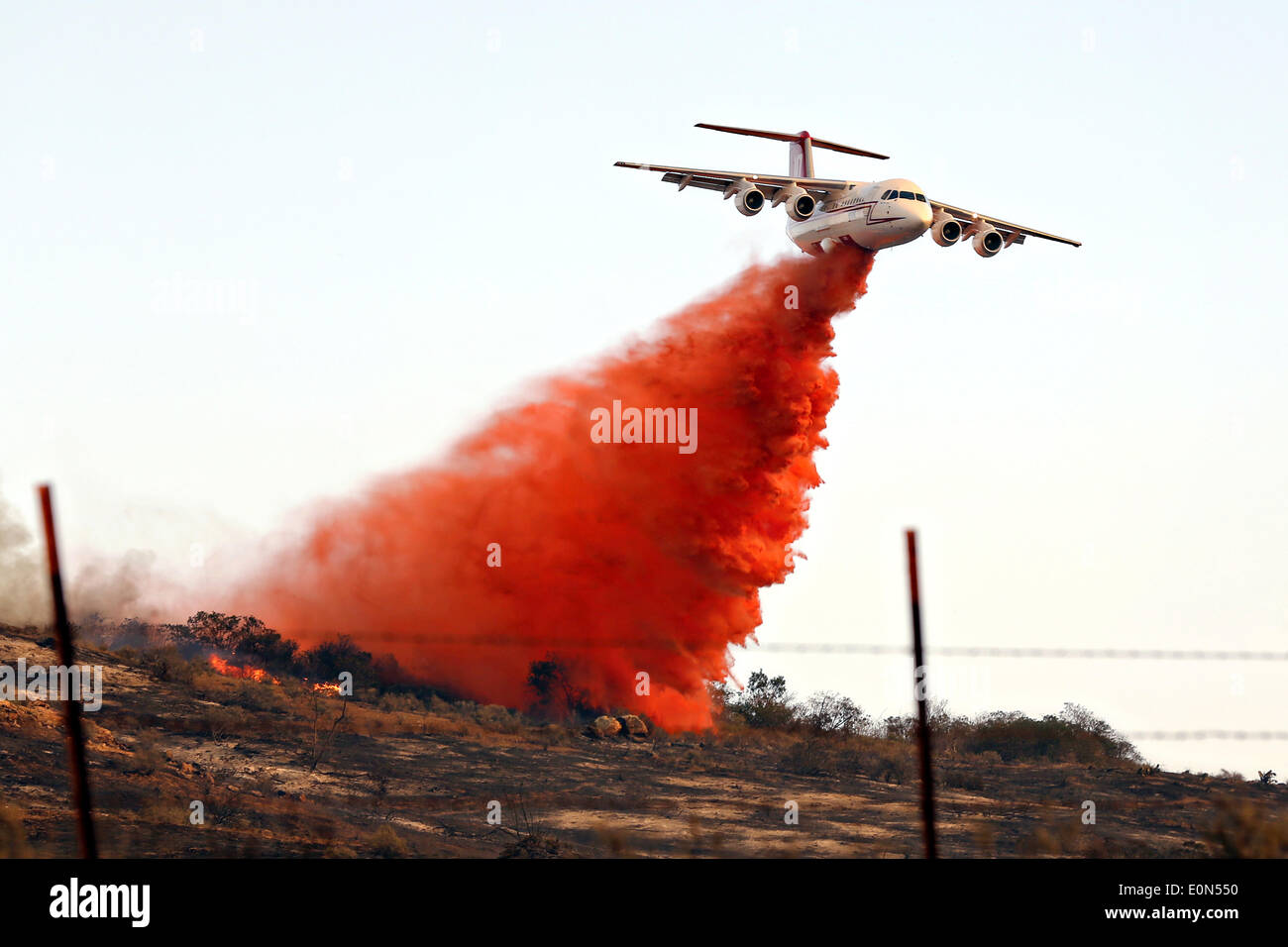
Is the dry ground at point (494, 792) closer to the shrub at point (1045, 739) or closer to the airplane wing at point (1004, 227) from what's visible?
the shrub at point (1045, 739)

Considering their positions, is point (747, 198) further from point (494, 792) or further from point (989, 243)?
point (494, 792)

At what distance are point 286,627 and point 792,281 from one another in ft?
75.3

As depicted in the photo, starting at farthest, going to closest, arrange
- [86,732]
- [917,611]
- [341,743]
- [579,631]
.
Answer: [579,631], [341,743], [86,732], [917,611]

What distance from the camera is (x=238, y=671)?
Result: 167 ft

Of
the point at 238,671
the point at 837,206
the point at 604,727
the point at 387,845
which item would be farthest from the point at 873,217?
the point at 238,671

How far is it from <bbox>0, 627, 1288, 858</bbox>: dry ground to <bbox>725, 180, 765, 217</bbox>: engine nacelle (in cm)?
1618

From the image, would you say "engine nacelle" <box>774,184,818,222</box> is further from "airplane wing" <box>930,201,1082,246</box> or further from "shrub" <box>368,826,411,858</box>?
"shrub" <box>368,826,411,858</box>

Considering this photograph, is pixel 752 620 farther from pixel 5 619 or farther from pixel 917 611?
pixel 917 611

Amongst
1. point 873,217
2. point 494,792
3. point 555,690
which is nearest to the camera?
point 494,792

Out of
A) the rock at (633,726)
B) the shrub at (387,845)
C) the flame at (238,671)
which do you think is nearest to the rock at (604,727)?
the rock at (633,726)

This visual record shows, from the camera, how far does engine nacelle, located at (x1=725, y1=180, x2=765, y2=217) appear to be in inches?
1678

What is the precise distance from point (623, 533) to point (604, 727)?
8.07m

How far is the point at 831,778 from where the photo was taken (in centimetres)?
4172
